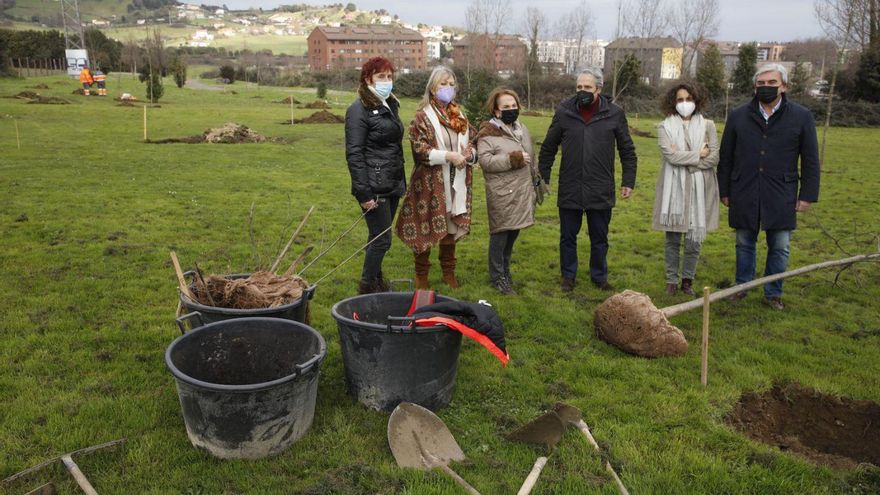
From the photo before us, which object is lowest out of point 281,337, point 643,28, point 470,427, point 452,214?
point 470,427

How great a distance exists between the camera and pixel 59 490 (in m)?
3.07

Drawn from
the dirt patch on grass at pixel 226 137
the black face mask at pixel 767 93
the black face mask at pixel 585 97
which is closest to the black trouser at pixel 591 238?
the black face mask at pixel 585 97

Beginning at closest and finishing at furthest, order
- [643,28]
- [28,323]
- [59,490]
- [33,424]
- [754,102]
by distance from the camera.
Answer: [59,490] < [33,424] < [28,323] < [754,102] < [643,28]

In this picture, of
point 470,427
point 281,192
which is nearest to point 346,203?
point 281,192

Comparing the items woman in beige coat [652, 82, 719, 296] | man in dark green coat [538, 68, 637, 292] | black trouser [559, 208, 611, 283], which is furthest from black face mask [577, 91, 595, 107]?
black trouser [559, 208, 611, 283]

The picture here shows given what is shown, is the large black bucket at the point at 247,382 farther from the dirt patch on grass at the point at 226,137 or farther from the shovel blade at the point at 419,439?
the dirt patch on grass at the point at 226,137

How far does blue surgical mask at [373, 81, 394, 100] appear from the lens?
5246 millimetres

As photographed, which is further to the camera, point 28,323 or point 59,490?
point 28,323

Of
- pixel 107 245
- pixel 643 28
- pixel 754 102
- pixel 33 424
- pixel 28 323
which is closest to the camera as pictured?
pixel 33 424

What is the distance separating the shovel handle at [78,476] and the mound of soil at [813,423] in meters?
3.63

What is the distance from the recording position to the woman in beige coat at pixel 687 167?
5.95 meters

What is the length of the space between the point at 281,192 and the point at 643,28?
3736 cm

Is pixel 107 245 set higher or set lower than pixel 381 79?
lower

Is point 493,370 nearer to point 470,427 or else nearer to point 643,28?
point 470,427
